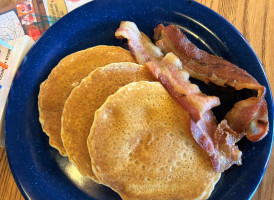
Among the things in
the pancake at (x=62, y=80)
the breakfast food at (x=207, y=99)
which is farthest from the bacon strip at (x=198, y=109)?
the pancake at (x=62, y=80)

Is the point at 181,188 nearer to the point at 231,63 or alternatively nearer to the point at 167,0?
the point at 231,63

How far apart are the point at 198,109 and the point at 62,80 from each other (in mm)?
680

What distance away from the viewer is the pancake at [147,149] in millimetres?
1131

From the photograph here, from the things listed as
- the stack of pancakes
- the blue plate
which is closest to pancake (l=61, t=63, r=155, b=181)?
the stack of pancakes

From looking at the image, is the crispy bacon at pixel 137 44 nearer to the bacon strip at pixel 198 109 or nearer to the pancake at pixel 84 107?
the bacon strip at pixel 198 109

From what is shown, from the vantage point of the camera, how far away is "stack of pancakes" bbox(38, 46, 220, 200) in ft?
3.72

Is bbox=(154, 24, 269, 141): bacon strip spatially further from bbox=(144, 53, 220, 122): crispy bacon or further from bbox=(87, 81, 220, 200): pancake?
bbox=(87, 81, 220, 200): pancake

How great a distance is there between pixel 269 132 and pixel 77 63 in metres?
1.01

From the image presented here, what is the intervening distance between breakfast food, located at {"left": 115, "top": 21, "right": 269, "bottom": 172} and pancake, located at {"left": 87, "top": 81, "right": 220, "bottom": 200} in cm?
5

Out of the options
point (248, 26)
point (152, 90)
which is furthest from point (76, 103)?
point (248, 26)

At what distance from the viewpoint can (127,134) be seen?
1134 millimetres

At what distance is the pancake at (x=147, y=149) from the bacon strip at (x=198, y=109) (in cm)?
4

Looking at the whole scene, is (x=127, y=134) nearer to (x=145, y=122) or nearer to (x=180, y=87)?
(x=145, y=122)

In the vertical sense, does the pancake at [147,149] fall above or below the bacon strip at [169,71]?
below
